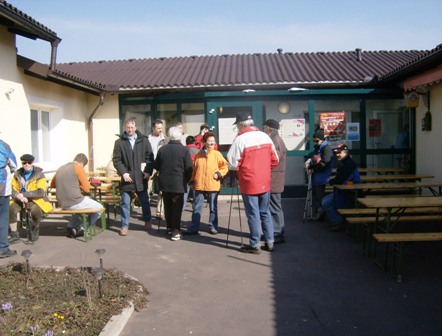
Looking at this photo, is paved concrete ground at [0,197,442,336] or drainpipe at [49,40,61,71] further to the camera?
drainpipe at [49,40,61,71]

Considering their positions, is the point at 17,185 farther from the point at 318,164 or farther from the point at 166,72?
the point at 166,72

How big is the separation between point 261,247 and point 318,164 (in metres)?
2.22

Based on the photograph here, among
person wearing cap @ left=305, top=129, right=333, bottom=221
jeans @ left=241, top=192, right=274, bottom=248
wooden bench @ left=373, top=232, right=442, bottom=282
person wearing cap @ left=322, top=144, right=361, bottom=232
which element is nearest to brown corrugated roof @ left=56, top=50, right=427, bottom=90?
person wearing cap @ left=305, top=129, right=333, bottom=221

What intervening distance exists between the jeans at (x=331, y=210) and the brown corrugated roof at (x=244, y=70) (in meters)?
4.13

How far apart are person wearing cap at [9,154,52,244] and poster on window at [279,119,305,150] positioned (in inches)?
260

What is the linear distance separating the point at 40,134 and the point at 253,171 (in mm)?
5576

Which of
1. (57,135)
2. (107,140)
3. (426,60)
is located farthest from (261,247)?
(107,140)

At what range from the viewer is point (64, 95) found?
34.7 ft

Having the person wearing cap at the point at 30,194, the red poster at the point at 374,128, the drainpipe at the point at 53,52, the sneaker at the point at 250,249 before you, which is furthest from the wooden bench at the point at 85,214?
the red poster at the point at 374,128

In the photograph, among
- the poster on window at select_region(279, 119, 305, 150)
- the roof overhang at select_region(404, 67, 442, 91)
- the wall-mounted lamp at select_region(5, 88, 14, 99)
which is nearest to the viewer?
the wall-mounted lamp at select_region(5, 88, 14, 99)

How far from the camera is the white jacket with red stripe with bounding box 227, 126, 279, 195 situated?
20.6 ft

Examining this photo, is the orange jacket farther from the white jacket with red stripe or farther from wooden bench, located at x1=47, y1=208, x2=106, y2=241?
wooden bench, located at x1=47, y1=208, x2=106, y2=241

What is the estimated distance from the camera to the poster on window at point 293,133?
1209cm

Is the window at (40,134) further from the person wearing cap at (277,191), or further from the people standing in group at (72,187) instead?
the person wearing cap at (277,191)
